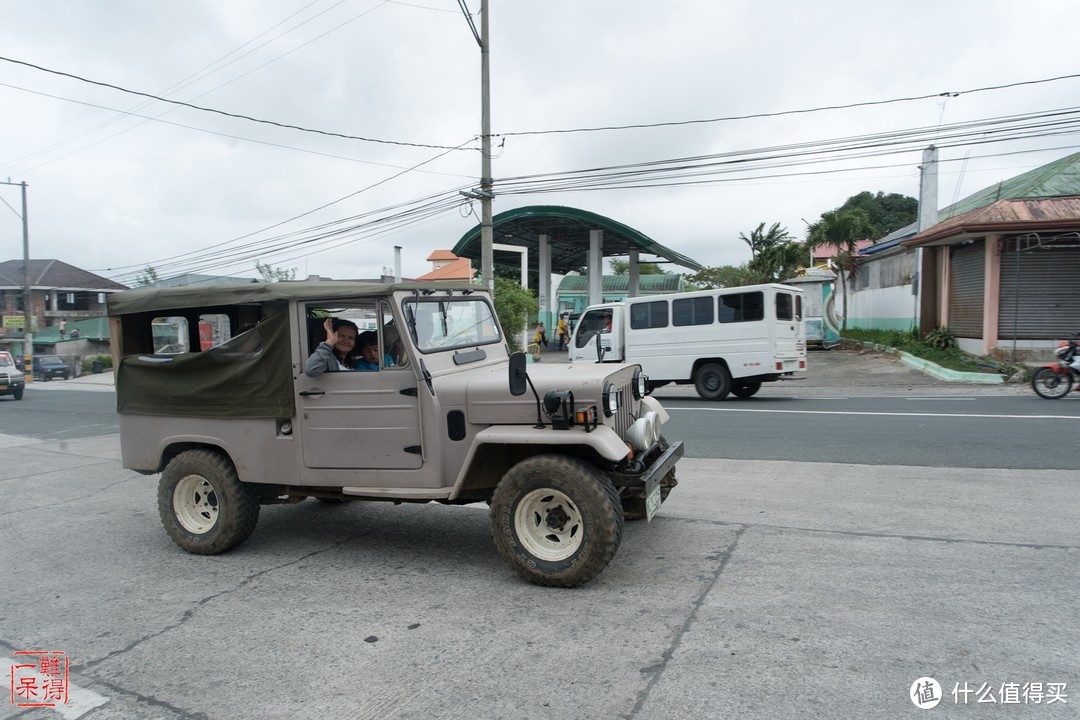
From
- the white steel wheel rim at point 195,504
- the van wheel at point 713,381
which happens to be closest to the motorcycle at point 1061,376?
the van wheel at point 713,381

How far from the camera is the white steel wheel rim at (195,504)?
5.52 meters

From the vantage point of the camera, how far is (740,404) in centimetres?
1432

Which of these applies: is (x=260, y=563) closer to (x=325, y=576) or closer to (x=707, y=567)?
(x=325, y=576)

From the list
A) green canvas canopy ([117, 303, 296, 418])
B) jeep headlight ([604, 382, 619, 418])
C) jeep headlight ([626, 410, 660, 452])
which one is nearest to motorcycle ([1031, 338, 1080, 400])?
jeep headlight ([626, 410, 660, 452])

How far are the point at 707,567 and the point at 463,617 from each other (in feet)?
5.49

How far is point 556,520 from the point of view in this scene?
4543mm

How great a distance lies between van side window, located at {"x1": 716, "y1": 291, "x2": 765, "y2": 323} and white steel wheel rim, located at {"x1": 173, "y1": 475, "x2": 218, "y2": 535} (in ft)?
36.3

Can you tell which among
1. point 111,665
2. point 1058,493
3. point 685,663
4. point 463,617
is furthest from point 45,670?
point 1058,493

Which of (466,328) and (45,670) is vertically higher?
(466,328)

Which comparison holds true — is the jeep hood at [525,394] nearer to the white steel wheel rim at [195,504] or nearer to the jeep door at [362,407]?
the jeep door at [362,407]

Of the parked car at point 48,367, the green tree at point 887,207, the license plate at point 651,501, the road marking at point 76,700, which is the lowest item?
the parked car at point 48,367

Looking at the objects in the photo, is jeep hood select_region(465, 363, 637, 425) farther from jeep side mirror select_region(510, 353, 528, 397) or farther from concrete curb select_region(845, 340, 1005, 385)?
concrete curb select_region(845, 340, 1005, 385)

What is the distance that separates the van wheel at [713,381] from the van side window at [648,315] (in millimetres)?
1285

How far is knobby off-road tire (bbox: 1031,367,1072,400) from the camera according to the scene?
529 inches
